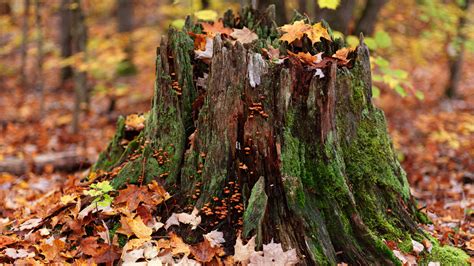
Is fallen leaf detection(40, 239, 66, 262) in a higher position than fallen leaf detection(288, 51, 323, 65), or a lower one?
lower

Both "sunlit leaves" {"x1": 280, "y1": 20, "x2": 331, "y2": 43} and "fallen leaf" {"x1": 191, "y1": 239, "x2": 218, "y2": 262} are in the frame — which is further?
"sunlit leaves" {"x1": 280, "y1": 20, "x2": 331, "y2": 43}

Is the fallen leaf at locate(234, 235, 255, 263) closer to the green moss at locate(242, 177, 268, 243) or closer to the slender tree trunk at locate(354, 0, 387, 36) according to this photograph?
the green moss at locate(242, 177, 268, 243)

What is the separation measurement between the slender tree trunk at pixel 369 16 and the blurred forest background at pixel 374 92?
2 centimetres

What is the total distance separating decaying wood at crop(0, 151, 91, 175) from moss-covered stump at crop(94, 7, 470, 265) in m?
4.65

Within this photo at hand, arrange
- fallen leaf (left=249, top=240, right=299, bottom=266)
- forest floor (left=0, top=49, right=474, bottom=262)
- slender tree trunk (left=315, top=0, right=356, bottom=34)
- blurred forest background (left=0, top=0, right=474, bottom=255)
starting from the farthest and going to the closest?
1. slender tree trunk (left=315, top=0, right=356, bottom=34)
2. blurred forest background (left=0, top=0, right=474, bottom=255)
3. forest floor (left=0, top=49, right=474, bottom=262)
4. fallen leaf (left=249, top=240, right=299, bottom=266)

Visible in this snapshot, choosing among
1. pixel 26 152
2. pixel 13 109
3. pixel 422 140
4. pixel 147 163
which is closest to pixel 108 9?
pixel 13 109

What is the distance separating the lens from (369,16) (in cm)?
887

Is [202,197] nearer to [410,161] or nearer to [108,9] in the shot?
[410,161]

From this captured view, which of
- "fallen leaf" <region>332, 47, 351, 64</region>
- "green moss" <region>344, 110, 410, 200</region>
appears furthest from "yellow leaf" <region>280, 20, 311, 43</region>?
"green moss" <region>344, 110, 410, 200</region>

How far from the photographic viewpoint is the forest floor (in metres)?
5.20

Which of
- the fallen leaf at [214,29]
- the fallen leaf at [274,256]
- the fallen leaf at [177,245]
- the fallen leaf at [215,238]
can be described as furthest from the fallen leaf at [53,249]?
the fallen leaf at [214,29]

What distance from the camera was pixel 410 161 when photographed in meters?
8.73

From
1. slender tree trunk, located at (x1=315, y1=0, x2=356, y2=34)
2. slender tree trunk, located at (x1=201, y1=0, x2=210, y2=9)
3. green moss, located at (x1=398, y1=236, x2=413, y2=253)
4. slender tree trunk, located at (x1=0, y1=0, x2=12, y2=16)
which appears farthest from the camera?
slender tree trunk, located at (x1=0, y1=0, x2=12, y2=16)

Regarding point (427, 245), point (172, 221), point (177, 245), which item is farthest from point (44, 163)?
point (427, 245)
